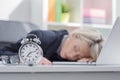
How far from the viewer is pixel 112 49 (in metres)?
1.05

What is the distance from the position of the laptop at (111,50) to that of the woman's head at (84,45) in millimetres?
394

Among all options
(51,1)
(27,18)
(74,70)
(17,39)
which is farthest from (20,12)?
(74,70)

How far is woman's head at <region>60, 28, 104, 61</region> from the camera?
1.51 metres

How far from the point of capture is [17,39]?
6.32 feet

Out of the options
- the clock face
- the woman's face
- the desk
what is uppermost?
the clock face

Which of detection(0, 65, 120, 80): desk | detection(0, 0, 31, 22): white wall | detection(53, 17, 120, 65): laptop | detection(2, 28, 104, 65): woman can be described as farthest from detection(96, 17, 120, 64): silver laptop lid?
detection(0, 0, 31, 22): white wall

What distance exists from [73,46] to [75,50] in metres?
0.03

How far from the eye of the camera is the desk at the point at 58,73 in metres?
0.78

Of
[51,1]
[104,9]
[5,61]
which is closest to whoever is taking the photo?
[5,61]

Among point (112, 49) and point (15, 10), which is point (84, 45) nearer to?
point (112, 49)

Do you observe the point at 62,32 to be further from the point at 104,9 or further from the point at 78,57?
the point at 104,9

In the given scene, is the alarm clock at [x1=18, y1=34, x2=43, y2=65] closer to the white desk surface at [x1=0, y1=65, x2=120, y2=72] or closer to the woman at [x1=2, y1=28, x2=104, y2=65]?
the white desk surface at [x1=0, y1=65, x2=120, y2=72]

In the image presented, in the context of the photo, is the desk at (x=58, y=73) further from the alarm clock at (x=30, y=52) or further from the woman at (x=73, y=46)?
the woman at (x=73, y=46)

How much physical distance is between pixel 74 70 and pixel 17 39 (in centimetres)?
113
